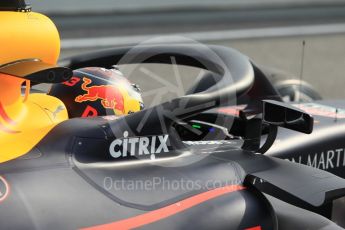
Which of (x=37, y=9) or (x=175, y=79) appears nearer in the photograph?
(x=175, y=79)

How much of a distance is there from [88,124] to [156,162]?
0.29 m

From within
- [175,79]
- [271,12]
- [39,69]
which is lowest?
[271,12]

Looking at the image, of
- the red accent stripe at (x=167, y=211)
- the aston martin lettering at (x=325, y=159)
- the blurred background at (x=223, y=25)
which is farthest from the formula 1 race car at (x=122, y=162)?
the blurred background at (x=223, y=25)

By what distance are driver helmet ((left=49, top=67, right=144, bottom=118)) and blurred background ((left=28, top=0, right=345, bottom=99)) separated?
5.55 m

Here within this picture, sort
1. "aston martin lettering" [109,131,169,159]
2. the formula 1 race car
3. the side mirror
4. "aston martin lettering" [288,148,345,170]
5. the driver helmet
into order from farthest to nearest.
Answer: "aston martin lettering" [288,148,345,170] < the driver helmet < the side mirror < "aston martin lettering" [109,131,169,159] < the formula 1 race car

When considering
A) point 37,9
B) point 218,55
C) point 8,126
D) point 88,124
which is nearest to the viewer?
point 8,126

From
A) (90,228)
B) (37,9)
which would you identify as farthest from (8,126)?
(37,9)

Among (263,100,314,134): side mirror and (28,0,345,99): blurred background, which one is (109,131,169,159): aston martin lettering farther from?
(28,0,345,99): blurred background

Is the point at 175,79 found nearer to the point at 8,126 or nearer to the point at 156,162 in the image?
the point at 156,162

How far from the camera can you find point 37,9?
8984 mm

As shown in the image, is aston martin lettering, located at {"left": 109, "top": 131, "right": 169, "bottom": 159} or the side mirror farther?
the side mirror

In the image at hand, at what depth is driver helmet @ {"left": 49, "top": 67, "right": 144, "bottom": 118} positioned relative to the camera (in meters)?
2.62

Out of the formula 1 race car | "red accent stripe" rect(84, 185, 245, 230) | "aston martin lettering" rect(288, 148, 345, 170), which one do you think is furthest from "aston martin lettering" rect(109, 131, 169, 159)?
"aston martin lettering" rect(288, 148, 345, 170)

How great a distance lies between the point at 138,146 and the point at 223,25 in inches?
315
